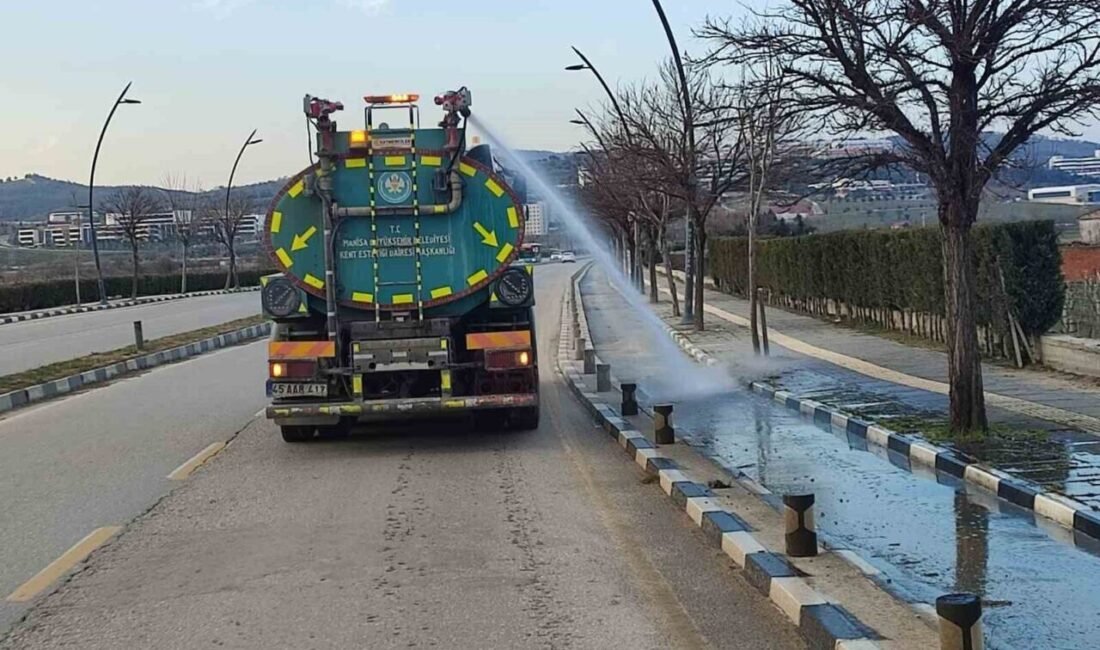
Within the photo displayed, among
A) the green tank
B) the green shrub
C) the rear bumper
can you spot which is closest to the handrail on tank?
the green tank

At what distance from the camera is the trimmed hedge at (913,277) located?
680 inches

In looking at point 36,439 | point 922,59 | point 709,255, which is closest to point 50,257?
point 709,255

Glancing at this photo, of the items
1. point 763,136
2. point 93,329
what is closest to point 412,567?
point 763,136

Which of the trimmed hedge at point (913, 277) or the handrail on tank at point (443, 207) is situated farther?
the trimmed hedge at point (913, 277)

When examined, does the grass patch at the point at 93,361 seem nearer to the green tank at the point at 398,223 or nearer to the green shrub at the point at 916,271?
the green tank at the point at 398,223

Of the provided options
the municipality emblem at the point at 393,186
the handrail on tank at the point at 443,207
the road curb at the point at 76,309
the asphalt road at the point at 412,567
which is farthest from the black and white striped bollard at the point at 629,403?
the road curb at the point at 76,309

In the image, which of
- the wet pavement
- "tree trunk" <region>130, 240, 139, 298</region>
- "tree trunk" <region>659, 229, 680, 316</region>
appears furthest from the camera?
"tree trunk" <region>130, 240, 139, 298</region>

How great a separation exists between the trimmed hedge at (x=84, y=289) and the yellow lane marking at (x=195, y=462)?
128 ft

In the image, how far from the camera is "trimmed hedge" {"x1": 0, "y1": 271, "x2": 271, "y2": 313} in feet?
179

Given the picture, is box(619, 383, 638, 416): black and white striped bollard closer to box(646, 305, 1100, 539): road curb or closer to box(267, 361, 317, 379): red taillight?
box(646, 305, 1100, 539): road curb

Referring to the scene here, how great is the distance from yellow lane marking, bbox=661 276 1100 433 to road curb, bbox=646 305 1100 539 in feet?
5.17

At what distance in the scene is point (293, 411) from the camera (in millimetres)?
12336

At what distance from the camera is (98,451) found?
13125 mm

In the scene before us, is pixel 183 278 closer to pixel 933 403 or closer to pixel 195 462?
pixel 195 462
